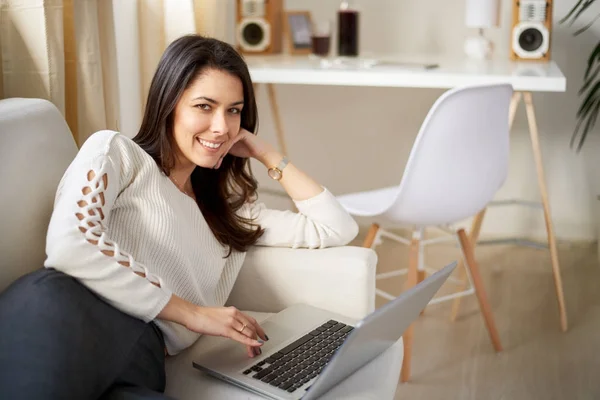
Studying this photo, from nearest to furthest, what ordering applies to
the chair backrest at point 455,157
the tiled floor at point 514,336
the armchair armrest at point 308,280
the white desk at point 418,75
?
the armchair armrest at point 308,280 < the chair backrest at point 455,157 < the tiled floor at point 514,336 < the white desk at point 418,75

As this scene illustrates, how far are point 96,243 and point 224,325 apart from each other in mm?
271

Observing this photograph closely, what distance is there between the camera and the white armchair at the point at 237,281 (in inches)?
56.1

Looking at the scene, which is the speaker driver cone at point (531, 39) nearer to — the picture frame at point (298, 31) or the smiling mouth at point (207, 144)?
the picture frame at point (298, 31)

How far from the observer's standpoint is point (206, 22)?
2.64 m

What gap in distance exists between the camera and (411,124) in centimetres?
363

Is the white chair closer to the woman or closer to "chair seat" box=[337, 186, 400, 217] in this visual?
"chair seat" box=[337, 186, 400, 217]

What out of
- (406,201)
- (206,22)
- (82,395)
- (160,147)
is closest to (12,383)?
(82,395)

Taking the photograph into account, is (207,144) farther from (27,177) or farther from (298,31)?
(298,31)

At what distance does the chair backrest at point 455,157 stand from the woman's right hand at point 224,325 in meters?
0.89

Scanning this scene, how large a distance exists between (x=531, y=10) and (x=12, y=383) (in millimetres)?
2396

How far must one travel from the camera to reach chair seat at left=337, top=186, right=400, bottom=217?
93.6 inches

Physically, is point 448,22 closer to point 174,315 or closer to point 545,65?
point 545,65

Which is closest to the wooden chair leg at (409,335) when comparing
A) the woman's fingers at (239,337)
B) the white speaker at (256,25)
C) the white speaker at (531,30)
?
the woman's fingers at (239,337)

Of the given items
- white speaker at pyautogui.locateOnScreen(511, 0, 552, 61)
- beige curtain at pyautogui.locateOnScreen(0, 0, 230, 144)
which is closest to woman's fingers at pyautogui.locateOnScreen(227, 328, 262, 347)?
beige curtain at pyautogui.locateOnScreen(0, 0, 230, 144)
